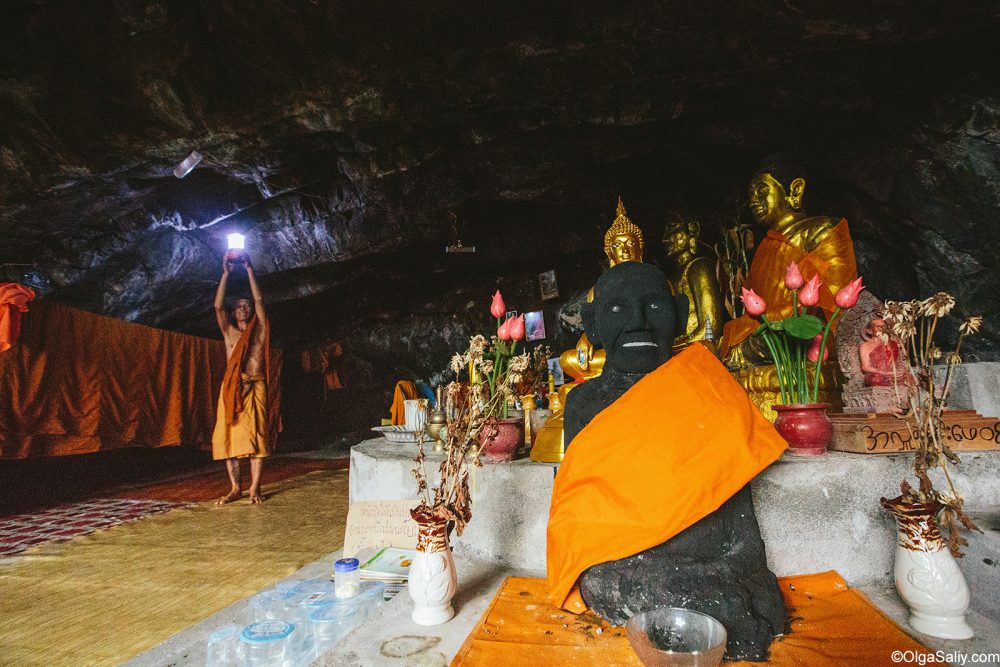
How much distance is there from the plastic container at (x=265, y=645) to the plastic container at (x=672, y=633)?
1.06 metres

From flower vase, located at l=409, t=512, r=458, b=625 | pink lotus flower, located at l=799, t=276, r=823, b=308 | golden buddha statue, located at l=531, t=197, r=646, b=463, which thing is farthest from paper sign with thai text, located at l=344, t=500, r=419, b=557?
pink lotus flower, located at l=799, t=276, r=823, b=308

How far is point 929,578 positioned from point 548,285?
21.8 feet

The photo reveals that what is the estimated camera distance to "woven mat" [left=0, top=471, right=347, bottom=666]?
73.7 inches

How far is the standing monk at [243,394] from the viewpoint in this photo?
14.6 ft

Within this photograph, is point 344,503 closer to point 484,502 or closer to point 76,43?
point 484,502

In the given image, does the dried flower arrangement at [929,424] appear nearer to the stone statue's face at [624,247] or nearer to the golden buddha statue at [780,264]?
the golden buddha statue at [780,264]

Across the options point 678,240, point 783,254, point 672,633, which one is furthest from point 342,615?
point 678,240

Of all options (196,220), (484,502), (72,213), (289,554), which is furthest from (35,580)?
(196,220)

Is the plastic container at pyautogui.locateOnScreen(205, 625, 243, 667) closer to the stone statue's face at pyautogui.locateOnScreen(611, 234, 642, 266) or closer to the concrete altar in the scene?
the concrete altar

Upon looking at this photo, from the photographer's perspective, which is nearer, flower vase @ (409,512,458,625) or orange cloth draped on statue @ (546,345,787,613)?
orange cloth draped on statue @ (546,345,787,613)

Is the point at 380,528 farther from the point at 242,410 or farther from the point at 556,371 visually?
the point at 556,371

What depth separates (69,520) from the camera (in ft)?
14.1

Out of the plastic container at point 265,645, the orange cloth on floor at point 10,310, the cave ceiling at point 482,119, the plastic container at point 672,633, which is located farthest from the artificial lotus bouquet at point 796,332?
the orange cloth on floor at point 10,310

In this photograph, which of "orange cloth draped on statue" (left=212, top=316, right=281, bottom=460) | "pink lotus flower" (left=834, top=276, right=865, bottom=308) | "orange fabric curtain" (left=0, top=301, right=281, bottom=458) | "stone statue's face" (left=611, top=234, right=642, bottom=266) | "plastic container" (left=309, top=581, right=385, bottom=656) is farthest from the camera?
"orange fabric curtain" (left=0, top=301, right=281, bottom=458)
